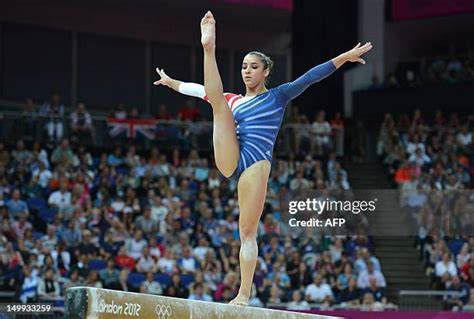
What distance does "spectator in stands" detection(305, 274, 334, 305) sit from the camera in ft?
54.1

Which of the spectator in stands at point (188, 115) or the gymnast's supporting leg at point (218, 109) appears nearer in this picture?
the gymnast's supporting leg at point (218, 109)

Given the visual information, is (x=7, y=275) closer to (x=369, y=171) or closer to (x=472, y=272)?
(x=472, y=272)

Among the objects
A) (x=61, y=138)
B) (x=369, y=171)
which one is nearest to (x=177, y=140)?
(x=61, y=138)

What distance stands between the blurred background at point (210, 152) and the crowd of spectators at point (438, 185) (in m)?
0.03

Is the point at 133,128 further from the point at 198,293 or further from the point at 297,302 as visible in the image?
the point at 297,302

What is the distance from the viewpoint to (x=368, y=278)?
17.1 meters

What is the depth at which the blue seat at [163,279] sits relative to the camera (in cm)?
1646

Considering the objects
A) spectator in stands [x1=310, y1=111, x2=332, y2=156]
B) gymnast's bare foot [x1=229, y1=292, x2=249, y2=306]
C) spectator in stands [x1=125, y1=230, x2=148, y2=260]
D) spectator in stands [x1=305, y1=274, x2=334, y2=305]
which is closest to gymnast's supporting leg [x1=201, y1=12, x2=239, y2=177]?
gymnast's bare foot [x1=229, y1=292, x2=249, y2=306]

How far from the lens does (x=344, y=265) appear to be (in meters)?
17.3

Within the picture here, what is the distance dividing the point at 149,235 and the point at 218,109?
10.6 meters

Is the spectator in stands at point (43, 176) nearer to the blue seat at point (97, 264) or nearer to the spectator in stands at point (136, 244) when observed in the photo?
the spectator in stands at point (136, 244)

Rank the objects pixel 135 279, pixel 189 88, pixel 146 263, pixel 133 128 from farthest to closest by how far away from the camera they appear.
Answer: pixel 133 128, pixel 146 263, pixel 135 279, pixel 189 88

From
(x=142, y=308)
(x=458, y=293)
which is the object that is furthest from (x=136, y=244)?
(x=142, y=308)

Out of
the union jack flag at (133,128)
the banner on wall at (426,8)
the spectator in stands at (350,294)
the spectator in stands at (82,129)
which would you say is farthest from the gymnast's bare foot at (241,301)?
the banner on wall at (426,8)
